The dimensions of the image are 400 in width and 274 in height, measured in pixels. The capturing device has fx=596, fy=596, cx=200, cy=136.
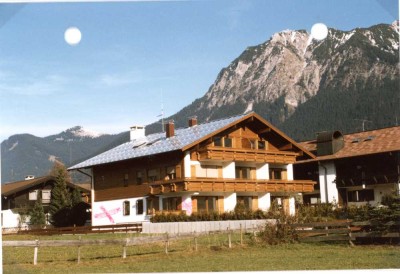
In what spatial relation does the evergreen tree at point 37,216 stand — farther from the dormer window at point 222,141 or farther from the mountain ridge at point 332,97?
the mountain ridge at point 332,97

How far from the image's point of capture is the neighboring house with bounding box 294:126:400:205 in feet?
145

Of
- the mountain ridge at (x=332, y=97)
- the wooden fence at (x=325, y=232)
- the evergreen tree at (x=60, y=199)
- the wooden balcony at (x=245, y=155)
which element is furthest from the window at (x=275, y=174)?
the mountain ridge at (x=332, y=97)

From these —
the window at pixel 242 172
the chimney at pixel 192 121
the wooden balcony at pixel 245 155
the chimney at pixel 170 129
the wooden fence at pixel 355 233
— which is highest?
the chimney at pixel 192 121

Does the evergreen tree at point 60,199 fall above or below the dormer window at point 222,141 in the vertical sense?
below

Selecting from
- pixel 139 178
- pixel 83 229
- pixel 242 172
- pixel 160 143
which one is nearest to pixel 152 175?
pixel 139 178

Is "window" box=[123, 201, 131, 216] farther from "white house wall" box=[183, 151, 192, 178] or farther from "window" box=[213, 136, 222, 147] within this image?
"window" box=[213, 136, 222, 147]

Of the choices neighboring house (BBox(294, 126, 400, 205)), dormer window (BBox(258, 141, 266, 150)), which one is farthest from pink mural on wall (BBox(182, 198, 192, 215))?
neighboring house (BBox(294, 126, 400, 205))

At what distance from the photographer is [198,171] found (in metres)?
41.6

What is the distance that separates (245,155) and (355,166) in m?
9.30

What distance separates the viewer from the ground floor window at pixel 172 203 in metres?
40.9

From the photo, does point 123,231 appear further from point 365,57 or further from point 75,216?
point 365,57

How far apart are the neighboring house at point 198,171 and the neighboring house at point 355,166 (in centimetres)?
197

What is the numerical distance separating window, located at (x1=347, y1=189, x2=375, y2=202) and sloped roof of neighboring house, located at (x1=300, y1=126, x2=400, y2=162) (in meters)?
3.08

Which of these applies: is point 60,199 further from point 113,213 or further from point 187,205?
point 187,205
